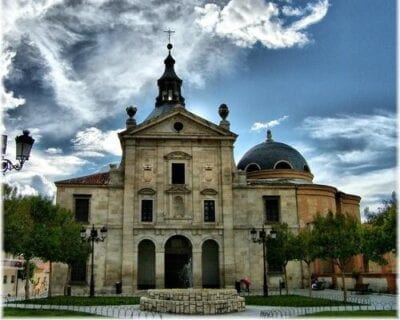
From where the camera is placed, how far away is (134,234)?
1481 inches

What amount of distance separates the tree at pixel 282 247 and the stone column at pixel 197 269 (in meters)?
6.07

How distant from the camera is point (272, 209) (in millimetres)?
40000

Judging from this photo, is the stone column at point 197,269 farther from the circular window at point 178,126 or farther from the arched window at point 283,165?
the arched window at point 283,165

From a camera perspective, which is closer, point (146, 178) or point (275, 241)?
point (275, 241)

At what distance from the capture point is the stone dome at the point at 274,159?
49188 mm

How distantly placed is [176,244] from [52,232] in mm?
12983

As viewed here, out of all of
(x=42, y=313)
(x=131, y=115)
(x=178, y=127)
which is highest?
(x=131, y=115)

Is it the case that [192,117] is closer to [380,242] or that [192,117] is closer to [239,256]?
[239,256]

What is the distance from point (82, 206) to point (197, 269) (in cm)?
1035

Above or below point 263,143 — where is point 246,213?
below

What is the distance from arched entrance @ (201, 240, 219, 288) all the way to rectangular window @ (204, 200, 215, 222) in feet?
6.20

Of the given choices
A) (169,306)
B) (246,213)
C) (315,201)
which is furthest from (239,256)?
(169,306)

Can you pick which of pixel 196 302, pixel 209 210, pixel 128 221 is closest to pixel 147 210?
pixel 128 221

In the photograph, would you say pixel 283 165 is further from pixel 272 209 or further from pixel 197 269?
pixel 197 269
